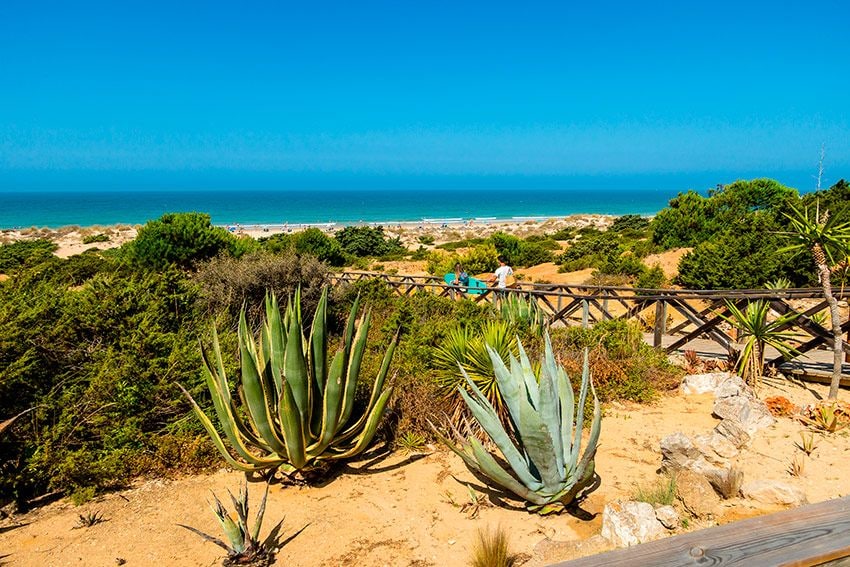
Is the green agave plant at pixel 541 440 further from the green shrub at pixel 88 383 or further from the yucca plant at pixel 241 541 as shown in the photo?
the green shrub at pixel 88 383

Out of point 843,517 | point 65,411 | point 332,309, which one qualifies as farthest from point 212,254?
point 843,517

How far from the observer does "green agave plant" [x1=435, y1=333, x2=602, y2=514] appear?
11.6 feet

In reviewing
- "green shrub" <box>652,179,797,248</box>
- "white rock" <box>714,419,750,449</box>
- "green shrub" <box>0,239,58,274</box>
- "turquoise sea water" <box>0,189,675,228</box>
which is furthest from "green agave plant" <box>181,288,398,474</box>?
"turquoise sea water" <box>0,189,675,228</box>

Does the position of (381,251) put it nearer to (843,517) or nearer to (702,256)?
(702,256)

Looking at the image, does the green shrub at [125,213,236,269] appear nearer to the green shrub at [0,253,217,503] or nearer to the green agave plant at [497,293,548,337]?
the green shrub at [0,253,217,503]

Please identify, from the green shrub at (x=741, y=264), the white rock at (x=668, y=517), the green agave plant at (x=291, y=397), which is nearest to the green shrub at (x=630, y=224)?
the green shrub at (x=741, y=264)

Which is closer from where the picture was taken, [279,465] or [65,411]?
[279,465]

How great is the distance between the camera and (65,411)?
487 cm

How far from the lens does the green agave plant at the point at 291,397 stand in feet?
13.7

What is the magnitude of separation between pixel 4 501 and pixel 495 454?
408 centimetres

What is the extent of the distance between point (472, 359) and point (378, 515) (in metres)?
2.12

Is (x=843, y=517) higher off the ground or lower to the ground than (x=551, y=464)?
higher

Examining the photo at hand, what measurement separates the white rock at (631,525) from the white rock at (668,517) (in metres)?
0.08

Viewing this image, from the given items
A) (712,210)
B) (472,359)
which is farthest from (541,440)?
(712,210)
